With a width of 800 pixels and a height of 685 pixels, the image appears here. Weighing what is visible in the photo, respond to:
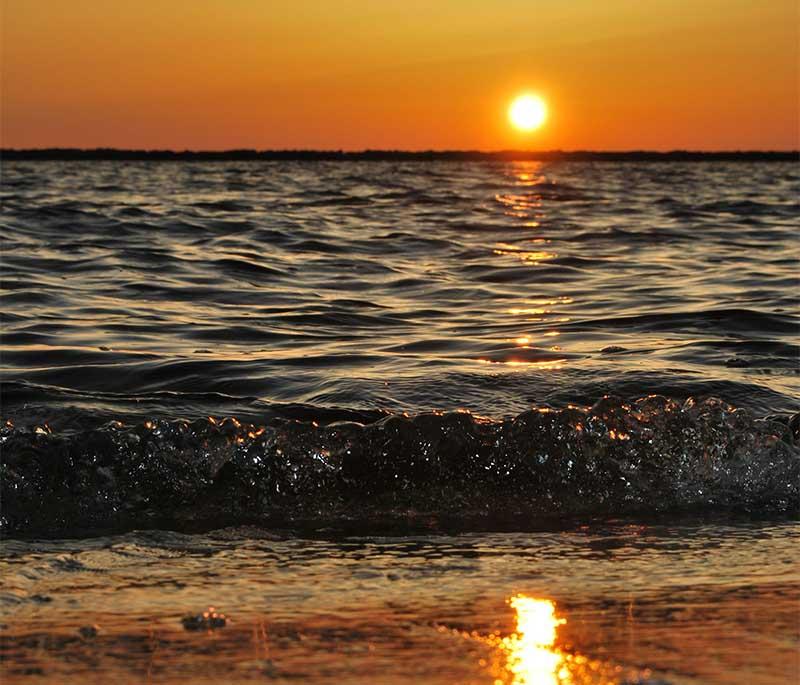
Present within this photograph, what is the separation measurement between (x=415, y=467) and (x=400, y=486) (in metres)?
0.16

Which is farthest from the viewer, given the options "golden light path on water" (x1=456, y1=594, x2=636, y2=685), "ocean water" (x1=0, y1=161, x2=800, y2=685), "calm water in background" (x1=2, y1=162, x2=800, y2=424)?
"calm water in background" (x1=2, y1=162, x2=800, y2=424)

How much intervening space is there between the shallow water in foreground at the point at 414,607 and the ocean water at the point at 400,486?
0.04 feet

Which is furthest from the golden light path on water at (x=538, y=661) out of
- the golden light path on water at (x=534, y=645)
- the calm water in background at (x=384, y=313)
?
the calm water in background at (x=384, y=313)

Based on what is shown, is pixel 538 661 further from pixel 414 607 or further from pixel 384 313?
pixel 384 313

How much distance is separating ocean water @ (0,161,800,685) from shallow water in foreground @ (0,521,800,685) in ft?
0.04

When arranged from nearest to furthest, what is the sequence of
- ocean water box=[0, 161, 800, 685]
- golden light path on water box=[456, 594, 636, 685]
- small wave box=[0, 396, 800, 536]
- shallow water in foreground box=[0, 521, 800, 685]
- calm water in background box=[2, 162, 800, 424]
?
golden light path on water box=[456, 594, 636, 685], shallow water in foreground box=[0, 521, 800, 685], ocean water box=[0, 161, 800, 685], small wave box=[0, 396, 800, 536], calm water in background box=[2, 162, 800, 424]

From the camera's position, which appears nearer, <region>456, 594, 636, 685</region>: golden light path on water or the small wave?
<region>456, 594, 636, 685</region>: golden light path on water

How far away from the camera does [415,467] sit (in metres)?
5.68

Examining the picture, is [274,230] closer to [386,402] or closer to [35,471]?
[386,402]

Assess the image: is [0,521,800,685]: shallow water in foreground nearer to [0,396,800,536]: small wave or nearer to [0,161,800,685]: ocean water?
[0,161,800,685]: ocean water

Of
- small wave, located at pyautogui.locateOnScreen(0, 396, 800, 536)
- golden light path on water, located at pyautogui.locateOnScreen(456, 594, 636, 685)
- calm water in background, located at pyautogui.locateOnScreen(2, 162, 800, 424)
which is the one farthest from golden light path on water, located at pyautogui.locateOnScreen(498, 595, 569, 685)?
calm water in background, located at pyautogui.locateOnScreen(2, 162, 800, 424)

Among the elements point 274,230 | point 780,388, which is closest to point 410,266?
point 274,230

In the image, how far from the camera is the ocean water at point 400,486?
3.30 m

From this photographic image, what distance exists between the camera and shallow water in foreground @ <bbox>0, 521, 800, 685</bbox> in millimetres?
3090
